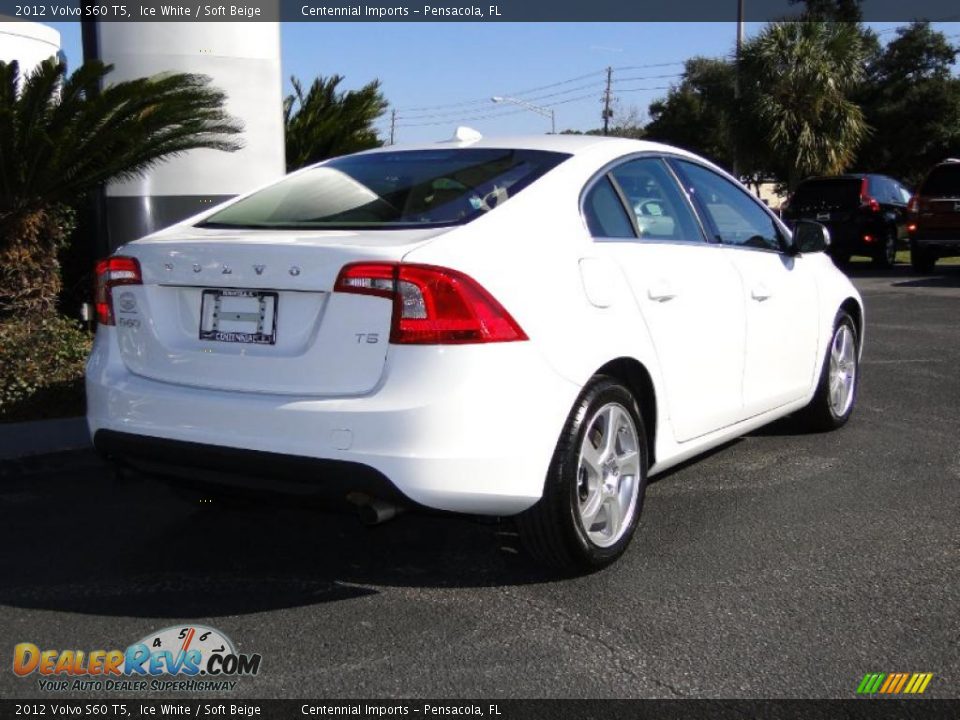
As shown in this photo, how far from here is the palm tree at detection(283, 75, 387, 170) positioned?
37.8 ft

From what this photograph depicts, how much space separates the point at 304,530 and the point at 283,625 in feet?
3.62

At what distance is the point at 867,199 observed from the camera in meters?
19.4

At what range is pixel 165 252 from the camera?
411cm

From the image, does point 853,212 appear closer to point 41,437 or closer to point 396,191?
point 41,437

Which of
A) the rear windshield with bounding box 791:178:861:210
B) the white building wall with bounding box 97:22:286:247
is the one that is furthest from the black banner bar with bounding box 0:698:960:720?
the rear windshield with bounding box 791:178:861:210

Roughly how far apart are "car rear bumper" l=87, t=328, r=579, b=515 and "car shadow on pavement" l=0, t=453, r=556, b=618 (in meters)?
0.23

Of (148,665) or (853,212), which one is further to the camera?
(853,212)

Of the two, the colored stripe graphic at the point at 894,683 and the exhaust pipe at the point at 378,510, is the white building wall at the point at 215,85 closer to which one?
the exhaust pipe at the point at 378,510

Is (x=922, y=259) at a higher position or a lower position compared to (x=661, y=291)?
lower

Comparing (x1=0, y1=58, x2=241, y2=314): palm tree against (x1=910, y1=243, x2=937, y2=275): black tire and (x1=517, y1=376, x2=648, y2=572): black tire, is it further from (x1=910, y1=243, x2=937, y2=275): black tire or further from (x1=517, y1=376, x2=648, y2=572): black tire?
(x1=910, y1=243, x2=937, y2=275): black tire

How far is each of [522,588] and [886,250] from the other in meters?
17.2

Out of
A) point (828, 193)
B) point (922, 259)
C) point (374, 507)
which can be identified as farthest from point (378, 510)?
point (828, 193)

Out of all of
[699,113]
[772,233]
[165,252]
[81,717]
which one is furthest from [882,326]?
[699,113]

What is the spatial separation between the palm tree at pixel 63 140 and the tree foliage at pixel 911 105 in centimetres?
3527
